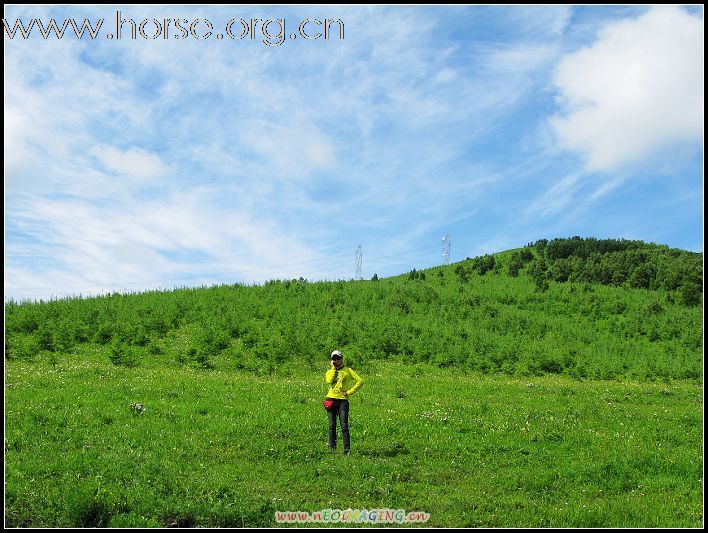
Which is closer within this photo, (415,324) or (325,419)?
(325,419)

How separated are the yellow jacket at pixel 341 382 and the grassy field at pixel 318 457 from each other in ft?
5.21

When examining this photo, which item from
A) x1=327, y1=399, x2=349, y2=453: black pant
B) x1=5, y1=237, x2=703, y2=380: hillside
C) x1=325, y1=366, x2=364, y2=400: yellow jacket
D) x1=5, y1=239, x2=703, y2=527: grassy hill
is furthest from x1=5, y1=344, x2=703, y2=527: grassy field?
x1=5, y1=237, x2=703, y2=380: hillside

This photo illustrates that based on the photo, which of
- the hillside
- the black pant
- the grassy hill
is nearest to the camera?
the grassy hill


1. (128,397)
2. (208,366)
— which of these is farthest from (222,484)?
(208,366)

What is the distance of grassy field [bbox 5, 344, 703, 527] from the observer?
33.0 ft

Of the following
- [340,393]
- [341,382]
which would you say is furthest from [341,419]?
[341,382]

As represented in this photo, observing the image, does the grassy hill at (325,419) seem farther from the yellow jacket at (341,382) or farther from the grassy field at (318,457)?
the yellow jacket at (341,382)

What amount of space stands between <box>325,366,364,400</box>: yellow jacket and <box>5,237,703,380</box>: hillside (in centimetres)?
1894

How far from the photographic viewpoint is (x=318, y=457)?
13.6 metres

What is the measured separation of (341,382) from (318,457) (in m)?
1.99

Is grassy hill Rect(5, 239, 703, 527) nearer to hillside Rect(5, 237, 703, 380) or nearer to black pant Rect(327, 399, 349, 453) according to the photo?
hillside Rect(5, 237, 703, 380)

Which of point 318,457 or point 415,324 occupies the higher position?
point 415,324

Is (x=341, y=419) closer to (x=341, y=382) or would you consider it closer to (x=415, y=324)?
(x=341, y=382)

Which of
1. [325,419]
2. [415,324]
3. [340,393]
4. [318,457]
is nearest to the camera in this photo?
[318,457]
